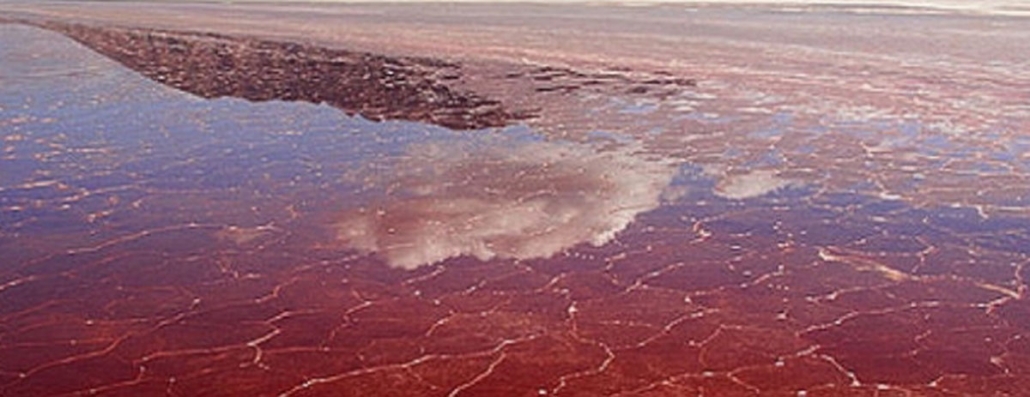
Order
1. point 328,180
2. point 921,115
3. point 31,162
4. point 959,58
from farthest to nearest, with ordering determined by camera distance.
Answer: point 959,58 → point 921,115 → point 31,162 → point 328,180

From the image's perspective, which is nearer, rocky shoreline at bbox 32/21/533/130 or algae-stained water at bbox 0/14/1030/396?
algae-stained water at bbox 0/14/1030/396

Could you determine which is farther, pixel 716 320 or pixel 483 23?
pixel 483 23

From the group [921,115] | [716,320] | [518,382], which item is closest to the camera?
[518,382]

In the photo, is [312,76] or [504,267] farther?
[312,76]

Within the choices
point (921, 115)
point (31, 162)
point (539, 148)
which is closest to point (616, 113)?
point (539, 148)

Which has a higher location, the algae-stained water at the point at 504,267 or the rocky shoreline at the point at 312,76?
the algae-stained water at the point at 504,267

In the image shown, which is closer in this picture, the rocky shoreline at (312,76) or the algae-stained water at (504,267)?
the algae-stained water at (504,267)

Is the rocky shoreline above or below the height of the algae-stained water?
below

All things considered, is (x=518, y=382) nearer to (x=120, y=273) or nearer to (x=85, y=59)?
(x=120, y=273)
